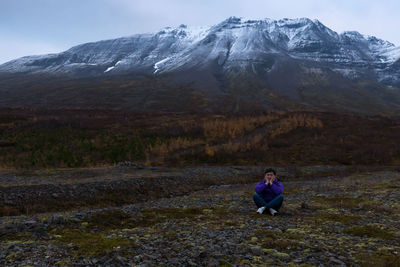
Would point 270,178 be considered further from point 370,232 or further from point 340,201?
point 340,201

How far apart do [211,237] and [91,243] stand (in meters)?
3.89

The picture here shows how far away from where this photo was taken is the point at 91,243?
9.01 m

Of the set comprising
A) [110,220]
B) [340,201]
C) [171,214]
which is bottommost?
[340,201]

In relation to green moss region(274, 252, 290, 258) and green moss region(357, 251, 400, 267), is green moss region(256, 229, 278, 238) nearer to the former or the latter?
green moss region(274, 252, 290, 258)

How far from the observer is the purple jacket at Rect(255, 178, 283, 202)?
13602 mm

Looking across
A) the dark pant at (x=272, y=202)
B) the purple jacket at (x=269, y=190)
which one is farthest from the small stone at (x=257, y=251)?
the dark pant at (x=272, y=202)

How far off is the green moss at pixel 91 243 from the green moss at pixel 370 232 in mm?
7866

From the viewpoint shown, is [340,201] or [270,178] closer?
[270,178]

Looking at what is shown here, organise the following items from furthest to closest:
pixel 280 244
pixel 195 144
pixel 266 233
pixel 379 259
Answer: pixel 195 144 < pixel 266 233 < pixel 280 244 < pixel 379 259

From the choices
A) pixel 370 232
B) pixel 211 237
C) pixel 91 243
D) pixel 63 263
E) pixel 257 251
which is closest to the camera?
pixel 63 263

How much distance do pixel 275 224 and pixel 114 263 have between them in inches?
271

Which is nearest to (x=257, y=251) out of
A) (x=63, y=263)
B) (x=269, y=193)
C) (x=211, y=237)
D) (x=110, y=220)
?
(x=211, y=237)

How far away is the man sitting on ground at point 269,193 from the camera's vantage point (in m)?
13.6

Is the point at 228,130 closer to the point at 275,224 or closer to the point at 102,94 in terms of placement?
the point at 275,224
